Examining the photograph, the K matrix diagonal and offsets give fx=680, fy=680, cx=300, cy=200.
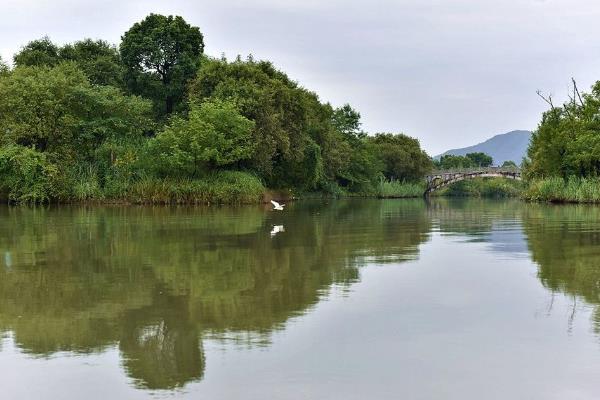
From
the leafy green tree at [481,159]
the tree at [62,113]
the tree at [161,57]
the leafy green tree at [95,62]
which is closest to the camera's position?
the tree at [62,113]

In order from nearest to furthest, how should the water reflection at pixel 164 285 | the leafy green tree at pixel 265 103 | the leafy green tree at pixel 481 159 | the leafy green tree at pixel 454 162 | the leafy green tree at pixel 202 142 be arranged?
the water reflection at pixel 164 285 → the leafy green tree at pixel 202 142 → the leafy green tree at pixel 265 103 → the leafy green tree at pixel 454 162 → the leafy green tree at pixel 481 159

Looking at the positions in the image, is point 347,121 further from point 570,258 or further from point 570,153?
point 570,258

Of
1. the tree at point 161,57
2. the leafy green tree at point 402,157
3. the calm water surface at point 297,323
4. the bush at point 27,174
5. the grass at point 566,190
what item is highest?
the tree at point 161,57

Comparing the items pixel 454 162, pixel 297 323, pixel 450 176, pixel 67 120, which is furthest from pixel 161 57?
pixel 454 162

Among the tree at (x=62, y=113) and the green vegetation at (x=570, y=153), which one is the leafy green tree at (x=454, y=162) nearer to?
the green vegetation at (x=570, y=153)

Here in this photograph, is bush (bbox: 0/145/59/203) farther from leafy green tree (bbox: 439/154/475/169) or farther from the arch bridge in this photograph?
leafy green tree (bbox: 439/154/475/169)

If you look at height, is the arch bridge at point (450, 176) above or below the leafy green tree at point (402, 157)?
below

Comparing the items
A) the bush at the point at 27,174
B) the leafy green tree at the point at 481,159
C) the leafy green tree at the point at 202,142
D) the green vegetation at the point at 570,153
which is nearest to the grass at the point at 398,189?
the green vegetation at the point at 570,153

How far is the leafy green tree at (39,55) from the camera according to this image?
53.1 metres

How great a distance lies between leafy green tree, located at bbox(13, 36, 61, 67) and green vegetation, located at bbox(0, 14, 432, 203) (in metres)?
0.10

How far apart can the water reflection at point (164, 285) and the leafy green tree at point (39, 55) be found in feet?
122

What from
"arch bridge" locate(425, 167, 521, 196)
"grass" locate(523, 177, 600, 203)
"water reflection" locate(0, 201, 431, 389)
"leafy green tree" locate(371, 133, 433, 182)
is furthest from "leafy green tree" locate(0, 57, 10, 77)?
"arch bridge" locate(425, 167, 521, 196)

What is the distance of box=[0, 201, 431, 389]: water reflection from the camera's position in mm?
6973

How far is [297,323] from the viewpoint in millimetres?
7801
